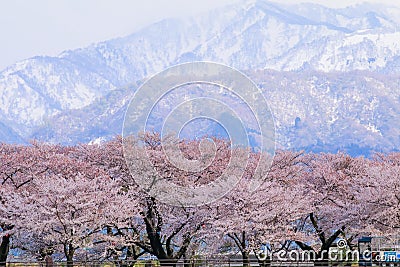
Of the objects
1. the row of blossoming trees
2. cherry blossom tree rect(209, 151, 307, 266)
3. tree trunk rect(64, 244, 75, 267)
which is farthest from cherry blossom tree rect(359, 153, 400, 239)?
tree trunk rect(64, 244, 75, 267)

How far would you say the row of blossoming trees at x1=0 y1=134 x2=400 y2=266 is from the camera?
103ft

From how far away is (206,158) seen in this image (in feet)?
120

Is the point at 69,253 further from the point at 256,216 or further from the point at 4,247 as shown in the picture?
the point at 256,216

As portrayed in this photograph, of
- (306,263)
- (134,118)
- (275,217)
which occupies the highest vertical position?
(134,118)

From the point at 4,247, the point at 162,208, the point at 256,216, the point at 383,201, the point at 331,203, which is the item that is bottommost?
the point at 4,247

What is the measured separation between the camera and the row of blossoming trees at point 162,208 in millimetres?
31438

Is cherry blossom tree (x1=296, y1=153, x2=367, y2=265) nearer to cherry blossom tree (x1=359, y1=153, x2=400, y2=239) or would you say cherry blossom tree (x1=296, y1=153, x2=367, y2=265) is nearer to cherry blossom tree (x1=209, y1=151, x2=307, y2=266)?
cherry blossom tree (x1=359, y1=153, x2=400, y2=239)

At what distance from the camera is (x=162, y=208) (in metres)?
34.1

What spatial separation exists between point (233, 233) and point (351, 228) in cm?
693

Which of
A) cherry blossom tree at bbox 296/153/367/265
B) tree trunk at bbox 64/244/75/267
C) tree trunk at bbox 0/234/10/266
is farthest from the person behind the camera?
cherry blossom tree at bbox 296/153/367/265

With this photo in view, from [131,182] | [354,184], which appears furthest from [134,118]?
[354,184]

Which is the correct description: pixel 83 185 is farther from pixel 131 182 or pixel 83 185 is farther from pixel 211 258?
pixel 211 258

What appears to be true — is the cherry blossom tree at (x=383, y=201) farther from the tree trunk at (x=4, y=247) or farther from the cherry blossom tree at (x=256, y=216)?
the tree trunk at (x=4, y=247)

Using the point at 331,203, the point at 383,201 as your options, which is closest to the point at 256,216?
the point at 383,201
